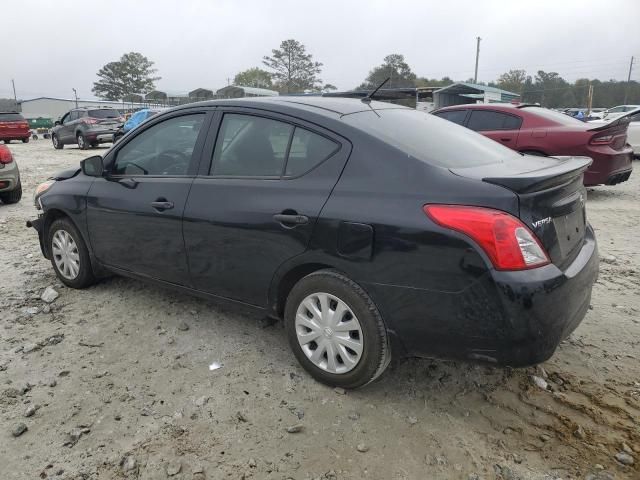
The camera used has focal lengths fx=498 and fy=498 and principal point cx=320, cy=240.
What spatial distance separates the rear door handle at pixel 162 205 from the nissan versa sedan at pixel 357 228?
0.04ft

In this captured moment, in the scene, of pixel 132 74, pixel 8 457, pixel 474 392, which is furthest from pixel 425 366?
pixel 132 74

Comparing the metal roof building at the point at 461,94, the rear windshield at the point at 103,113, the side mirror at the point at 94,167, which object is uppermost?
the metal roof building at the point at 461,94

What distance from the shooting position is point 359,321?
2578 mm

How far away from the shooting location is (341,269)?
2586mm

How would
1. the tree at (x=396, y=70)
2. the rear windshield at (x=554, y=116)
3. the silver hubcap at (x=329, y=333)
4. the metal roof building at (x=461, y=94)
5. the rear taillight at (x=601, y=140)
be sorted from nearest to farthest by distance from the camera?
the silver hubcap at (x=329, y=333) < the rear taillight at (x=601, y=140) < the rear windshield at (x=554, y=116) < the metal roof building at (x=461, y=94) < the tree at (x=396, y=70)

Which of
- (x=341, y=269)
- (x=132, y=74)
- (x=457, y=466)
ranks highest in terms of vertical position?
(x=132, y=74)

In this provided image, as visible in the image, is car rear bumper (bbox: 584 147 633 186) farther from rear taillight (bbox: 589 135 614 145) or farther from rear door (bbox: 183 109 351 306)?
rear door (bbox: 183 109 351 306)

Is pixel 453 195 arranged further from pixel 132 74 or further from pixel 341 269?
pixel 132 74

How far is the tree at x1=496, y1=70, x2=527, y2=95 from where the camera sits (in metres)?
71.9

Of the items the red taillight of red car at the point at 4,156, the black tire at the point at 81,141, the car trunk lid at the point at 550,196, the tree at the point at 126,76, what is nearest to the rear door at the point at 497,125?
the car trunk lid at the point at 550,196

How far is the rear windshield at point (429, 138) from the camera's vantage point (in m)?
2.66

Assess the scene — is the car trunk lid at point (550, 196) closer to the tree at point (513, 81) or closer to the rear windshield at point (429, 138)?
the rear windshield at point (429, 138)

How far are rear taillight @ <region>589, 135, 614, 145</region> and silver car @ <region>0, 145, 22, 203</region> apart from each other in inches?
354

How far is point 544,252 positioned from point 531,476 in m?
0.99
